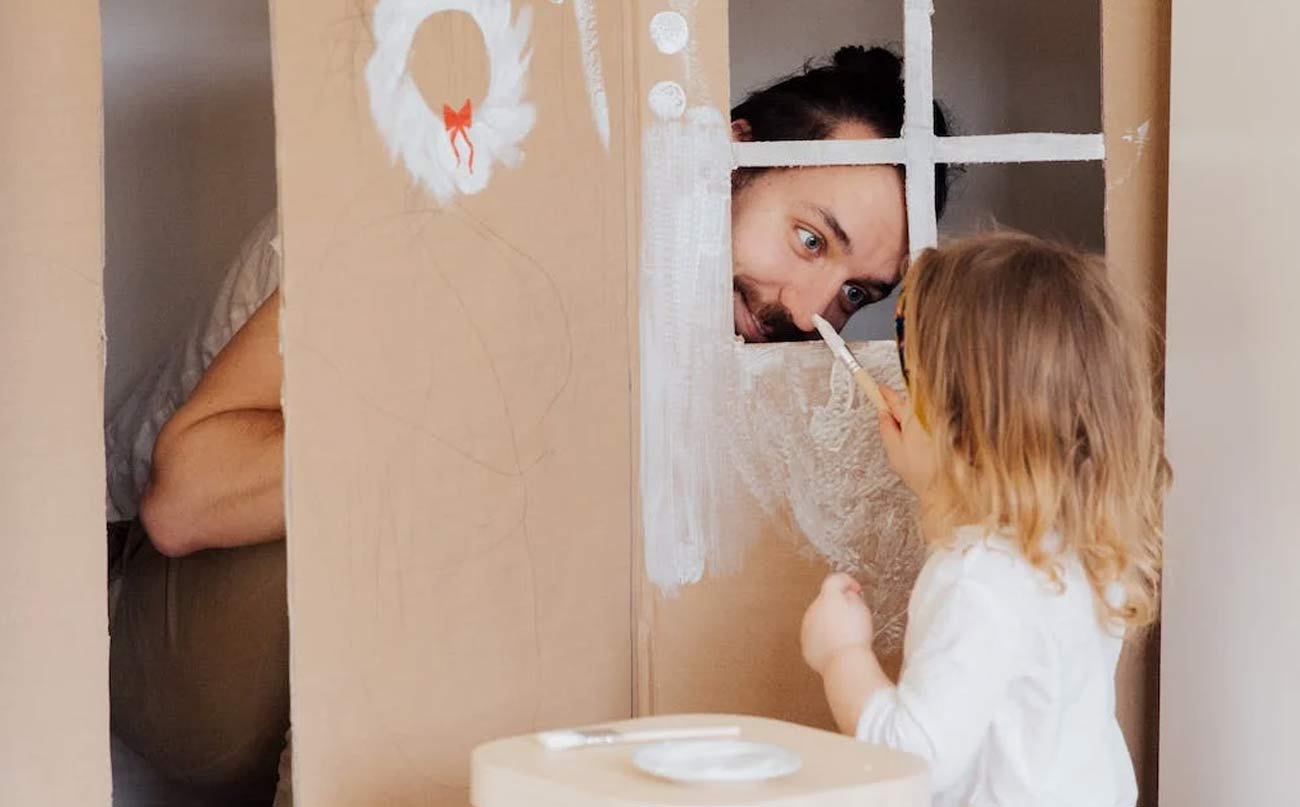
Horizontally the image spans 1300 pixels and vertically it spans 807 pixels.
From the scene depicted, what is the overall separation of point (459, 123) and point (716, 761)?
641 millimetres

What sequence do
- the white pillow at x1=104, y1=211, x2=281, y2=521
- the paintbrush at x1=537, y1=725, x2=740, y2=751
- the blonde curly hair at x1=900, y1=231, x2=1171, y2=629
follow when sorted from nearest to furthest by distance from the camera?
1. the paintbrush at x1=537, y1=725, x2=740, y2=751
2. the blonde curly hair at x1=900, y1=231, x2=1171, y2=629
3. the white pillow at x1=104, y1=211, x2=281, y2=521

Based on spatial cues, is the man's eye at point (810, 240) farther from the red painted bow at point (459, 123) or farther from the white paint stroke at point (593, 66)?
the red painted bow at point (459, 123)

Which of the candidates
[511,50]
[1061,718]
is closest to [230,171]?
[511,50]

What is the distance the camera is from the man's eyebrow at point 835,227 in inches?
69.1

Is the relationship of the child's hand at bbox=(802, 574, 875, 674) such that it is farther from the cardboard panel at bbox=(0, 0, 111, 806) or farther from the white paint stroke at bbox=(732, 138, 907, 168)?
the cardboard panel at bbox=(0, 0, 111, 806)

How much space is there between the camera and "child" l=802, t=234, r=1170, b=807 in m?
1.34

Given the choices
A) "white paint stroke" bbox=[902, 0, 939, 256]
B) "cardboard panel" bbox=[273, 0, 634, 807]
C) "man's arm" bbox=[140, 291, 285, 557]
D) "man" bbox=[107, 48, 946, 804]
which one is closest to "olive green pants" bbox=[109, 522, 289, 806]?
"man" bbox=[107, 48, 946, 804]

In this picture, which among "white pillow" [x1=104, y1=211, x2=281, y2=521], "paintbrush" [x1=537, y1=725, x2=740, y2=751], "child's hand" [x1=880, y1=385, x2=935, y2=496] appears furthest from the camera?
"white pillow" [x1=104, y1=211, x2=281, y2=521]

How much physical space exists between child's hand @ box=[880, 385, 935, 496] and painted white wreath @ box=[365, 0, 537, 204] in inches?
16.9

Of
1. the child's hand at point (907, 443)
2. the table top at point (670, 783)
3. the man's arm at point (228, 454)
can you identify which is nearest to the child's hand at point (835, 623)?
the child's hand at point (907, 443)

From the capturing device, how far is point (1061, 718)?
1391 mm

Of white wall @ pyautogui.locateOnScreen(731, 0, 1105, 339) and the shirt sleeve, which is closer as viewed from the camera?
the shirt sleeve

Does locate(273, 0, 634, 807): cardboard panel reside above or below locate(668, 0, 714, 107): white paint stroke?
below

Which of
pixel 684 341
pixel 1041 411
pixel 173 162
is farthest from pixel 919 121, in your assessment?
pixel 173 162
